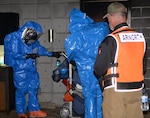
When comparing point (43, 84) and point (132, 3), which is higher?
point (132, 3)

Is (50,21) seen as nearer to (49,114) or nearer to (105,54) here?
(49,114)

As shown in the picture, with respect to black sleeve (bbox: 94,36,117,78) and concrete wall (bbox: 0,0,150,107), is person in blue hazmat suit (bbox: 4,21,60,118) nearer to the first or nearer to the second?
concrete wall (bbox: 0,0,150,107)

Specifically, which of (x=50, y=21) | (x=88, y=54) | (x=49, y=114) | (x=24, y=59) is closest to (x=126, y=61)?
(x=88, y=54)

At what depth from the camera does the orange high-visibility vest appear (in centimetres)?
233

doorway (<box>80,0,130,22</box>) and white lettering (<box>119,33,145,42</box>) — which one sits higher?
→ doorway (<box>80,0,130,22</box>)

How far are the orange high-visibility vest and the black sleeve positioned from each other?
32mm

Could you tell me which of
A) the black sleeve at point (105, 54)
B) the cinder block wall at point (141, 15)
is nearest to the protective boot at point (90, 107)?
the black sleeve at point (105, 54)

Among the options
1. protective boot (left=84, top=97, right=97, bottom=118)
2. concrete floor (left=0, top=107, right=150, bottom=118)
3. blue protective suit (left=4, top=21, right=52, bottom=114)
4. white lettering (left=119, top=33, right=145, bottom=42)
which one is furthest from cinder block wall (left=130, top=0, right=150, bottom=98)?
white lettering (left=119, top=33, right=145, bottom=42)

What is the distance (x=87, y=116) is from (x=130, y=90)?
1108mm

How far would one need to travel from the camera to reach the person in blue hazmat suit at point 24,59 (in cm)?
419

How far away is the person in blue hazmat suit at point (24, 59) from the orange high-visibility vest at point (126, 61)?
6.72ft

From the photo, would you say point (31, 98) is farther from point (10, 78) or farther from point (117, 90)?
point (117, 90)

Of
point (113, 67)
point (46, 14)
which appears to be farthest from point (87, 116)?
point (46, 14)

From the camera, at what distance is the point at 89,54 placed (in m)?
3.36
